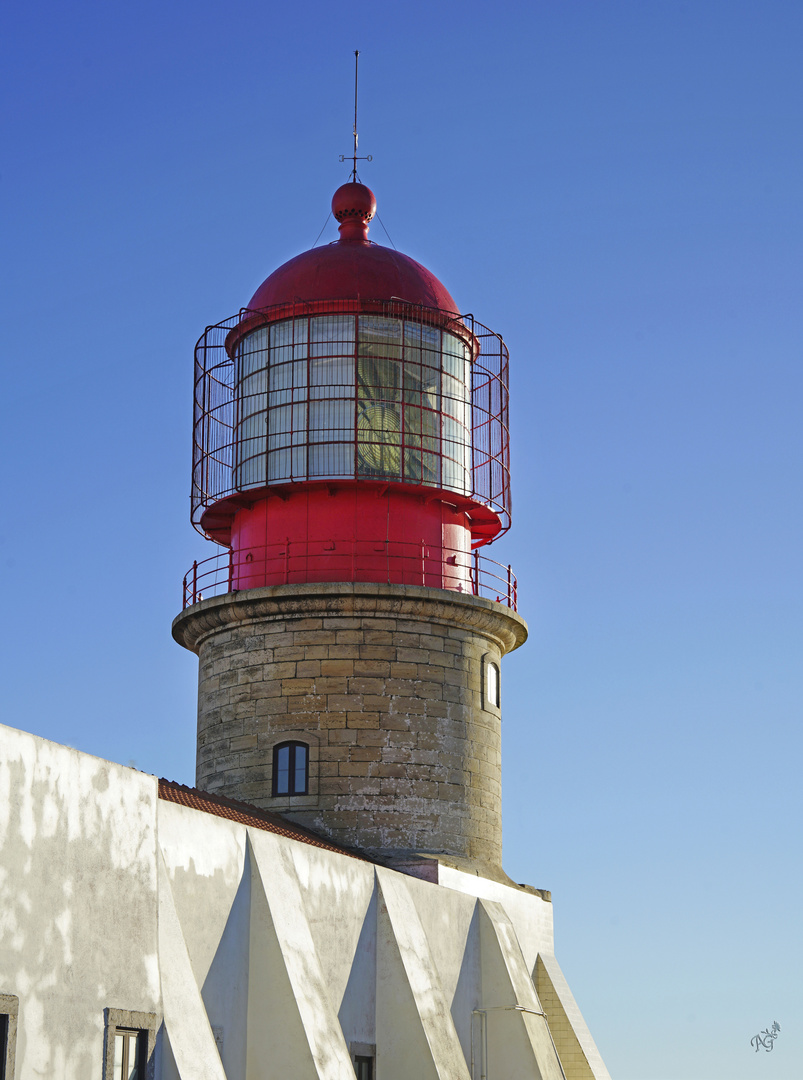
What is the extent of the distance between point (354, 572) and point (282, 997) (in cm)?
902

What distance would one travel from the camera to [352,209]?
2502 centimetres

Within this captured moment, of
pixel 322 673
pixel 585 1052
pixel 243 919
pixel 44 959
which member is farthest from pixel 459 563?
pixel 44 959

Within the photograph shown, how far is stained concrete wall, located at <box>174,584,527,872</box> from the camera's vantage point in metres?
21.9

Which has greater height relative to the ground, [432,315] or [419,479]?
[432,315]

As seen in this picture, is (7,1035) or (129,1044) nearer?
(7,1035)

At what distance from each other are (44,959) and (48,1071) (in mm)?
819

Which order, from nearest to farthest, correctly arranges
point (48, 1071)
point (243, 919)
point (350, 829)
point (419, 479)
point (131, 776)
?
point (48, 1071)
point (131, 776)
point (243, 919)
point (350, 829)
point (419, 479)

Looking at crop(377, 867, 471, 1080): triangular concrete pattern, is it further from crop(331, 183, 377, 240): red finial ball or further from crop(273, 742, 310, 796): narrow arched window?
crop(331, 183, 377, 240): red finial ball

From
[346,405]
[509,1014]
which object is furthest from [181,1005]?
[346,405]

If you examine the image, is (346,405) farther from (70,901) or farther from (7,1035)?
(7,1035)

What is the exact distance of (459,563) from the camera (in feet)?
77.7

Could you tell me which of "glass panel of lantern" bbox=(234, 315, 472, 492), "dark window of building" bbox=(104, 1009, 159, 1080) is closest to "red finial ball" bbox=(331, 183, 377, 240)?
"glass panel of lantern" bbox=(234, 315, 472, 492)

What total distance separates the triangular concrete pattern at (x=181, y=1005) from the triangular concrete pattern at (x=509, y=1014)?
25.7ft

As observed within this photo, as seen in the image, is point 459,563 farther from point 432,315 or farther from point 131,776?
point 131,776
